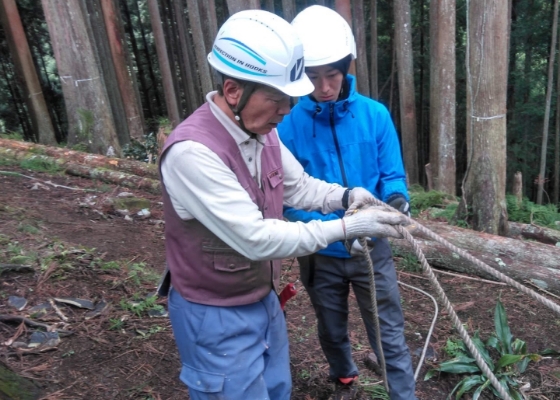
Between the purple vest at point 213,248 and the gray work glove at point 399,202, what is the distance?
0.72 metres

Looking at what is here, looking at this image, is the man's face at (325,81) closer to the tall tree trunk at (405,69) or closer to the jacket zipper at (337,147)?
the jacket zipper at (337,147)

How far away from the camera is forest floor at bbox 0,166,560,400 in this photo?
257cm

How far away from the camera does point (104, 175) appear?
5938mm

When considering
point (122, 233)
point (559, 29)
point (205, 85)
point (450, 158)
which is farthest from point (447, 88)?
point (559, 29)

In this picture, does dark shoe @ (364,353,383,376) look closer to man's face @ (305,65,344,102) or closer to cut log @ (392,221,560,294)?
cut log @ (392,221,560,294)

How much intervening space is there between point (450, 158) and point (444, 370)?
6.06m

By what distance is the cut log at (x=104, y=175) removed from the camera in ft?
19.1

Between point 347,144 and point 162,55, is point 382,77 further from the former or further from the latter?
point 347,144

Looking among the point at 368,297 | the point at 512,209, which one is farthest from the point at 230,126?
the point at 512,209

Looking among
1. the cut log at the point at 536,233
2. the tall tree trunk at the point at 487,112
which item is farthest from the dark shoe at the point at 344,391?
the cut log at the point at 536,233

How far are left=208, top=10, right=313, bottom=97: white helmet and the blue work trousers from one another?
83cm

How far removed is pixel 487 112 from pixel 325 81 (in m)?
2.70

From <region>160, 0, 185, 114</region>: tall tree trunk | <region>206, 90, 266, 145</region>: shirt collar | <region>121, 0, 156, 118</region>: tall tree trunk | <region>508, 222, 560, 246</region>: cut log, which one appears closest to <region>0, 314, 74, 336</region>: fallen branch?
<region>206, 90, 266, 145</region>: shirt collar

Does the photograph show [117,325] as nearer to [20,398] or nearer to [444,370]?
[20,398]
